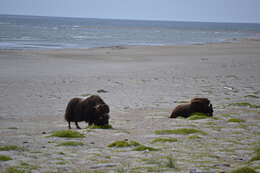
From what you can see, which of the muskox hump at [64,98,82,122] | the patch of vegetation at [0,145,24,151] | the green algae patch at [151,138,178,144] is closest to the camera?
the patch of vegetation at [0,145,24,151]

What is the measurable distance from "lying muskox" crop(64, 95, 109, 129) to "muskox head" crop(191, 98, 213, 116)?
10.4ft

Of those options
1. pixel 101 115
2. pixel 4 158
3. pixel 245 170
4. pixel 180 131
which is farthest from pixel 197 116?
pixel 4 158

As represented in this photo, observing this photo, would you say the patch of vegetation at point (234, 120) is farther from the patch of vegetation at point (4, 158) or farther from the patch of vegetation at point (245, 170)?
the patch of vegetation at point (4, 158)

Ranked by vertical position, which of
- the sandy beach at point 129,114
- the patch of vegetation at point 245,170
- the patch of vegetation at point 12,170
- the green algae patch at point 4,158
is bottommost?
the sandy beach at point 129,114

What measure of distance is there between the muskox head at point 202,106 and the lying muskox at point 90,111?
10.4 ft

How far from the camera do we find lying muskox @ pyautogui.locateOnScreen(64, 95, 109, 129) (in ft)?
41.2

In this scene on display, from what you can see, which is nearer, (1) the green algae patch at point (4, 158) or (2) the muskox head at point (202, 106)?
(1) the green algae patch at point (4, 158)

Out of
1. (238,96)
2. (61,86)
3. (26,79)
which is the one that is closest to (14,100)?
(61,86)

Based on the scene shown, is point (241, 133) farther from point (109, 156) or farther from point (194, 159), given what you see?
point (109, 156)

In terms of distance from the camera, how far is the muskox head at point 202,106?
1391cm

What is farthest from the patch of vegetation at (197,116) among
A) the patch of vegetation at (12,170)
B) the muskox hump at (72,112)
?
the patch of vegetation at (12,170)

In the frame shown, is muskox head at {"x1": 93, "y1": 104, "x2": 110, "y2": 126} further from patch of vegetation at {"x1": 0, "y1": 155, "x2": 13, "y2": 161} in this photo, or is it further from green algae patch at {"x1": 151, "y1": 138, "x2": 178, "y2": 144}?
patch of vegetation at {"x1": 0, "y1": 155, "x2": 13, "y2": 161}

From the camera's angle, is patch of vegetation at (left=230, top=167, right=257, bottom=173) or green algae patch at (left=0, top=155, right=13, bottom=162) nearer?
patch of vegetation at (left=230, top=167, right=257, bottom=173)

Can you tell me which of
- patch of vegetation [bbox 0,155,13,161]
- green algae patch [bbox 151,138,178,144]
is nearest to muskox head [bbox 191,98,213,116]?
green algae patch [bbox 151,138,178,144]
